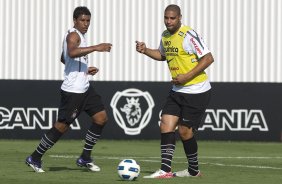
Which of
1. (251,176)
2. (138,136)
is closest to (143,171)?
(251,176)

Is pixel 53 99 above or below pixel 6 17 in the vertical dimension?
below

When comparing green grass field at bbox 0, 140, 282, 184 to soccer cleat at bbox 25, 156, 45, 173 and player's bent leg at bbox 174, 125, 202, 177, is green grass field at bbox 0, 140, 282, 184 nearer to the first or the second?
soccer cleat at bbox 25, 156, 45, 173

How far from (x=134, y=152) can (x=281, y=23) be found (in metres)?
7.15

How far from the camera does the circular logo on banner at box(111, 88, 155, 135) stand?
24.2 meters

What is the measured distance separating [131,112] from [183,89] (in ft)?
32.4

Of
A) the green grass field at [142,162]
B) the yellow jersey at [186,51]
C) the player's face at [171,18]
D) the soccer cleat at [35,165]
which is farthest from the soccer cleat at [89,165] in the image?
the player's face at [171,18]

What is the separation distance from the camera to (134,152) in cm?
2056

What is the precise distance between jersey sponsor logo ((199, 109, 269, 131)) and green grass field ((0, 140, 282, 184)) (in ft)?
1.57

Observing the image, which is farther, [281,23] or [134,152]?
[281,23]

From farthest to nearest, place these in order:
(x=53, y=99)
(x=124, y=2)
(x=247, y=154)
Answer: (x=124, y=2), (x=53, y=99), (x=247, y=154)

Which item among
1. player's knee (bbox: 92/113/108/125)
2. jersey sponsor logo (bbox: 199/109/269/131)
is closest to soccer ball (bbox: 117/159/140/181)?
player's knee (bbox: 92/113/108/125)

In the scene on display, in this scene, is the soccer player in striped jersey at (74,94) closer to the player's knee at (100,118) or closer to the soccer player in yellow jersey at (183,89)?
the player's knee at (100,118)

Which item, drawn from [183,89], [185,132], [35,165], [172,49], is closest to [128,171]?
[185,132]

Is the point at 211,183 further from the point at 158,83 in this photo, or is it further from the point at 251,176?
the point at 158,83
